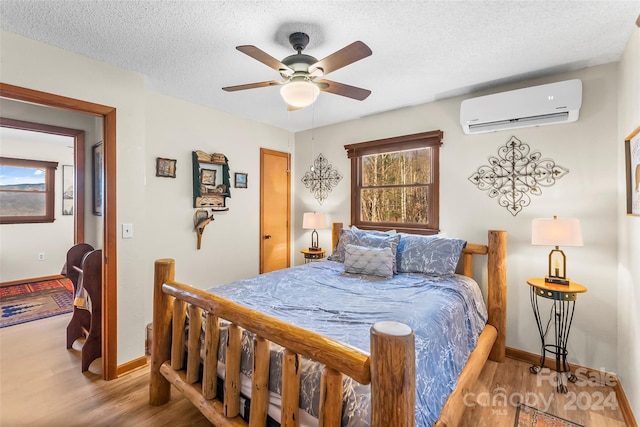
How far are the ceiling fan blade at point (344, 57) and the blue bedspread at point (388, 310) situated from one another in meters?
1.45

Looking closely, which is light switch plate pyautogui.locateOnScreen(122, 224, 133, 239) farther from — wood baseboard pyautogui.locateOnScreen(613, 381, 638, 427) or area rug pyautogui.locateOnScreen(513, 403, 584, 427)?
wood baseboard pyautogui.locateOnScreen(613, 381, 638, 427)

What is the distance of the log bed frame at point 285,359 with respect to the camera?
35.9 inches

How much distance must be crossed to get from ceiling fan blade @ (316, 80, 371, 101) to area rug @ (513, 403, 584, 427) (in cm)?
234

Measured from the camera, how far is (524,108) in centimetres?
246

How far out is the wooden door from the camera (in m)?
4.01

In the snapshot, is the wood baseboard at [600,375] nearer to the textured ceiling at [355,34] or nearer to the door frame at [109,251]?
the textured ceiling at [355,34]

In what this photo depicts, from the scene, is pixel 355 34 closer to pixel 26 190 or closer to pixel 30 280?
pixel 26 190

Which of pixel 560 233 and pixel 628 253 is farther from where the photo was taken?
pixel 560 233

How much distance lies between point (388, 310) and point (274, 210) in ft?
8.73

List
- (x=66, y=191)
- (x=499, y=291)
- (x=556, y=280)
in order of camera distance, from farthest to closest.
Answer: (x=66, y=191)
(x=499, y=291)
(x=556, y=280)

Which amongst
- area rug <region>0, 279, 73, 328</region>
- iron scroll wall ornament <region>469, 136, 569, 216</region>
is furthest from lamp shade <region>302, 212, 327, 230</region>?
area rug <region>0, 279, 73, 328</region>

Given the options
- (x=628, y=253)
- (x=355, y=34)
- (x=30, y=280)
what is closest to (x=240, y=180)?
(x=355, y=34)

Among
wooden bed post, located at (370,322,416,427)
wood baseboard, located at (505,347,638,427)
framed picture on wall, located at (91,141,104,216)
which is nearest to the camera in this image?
wooden bed post, located at (370,322,416,427)

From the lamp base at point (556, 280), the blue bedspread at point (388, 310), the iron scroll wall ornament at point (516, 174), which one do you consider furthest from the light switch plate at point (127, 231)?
the lamp base at point (556, 280)
